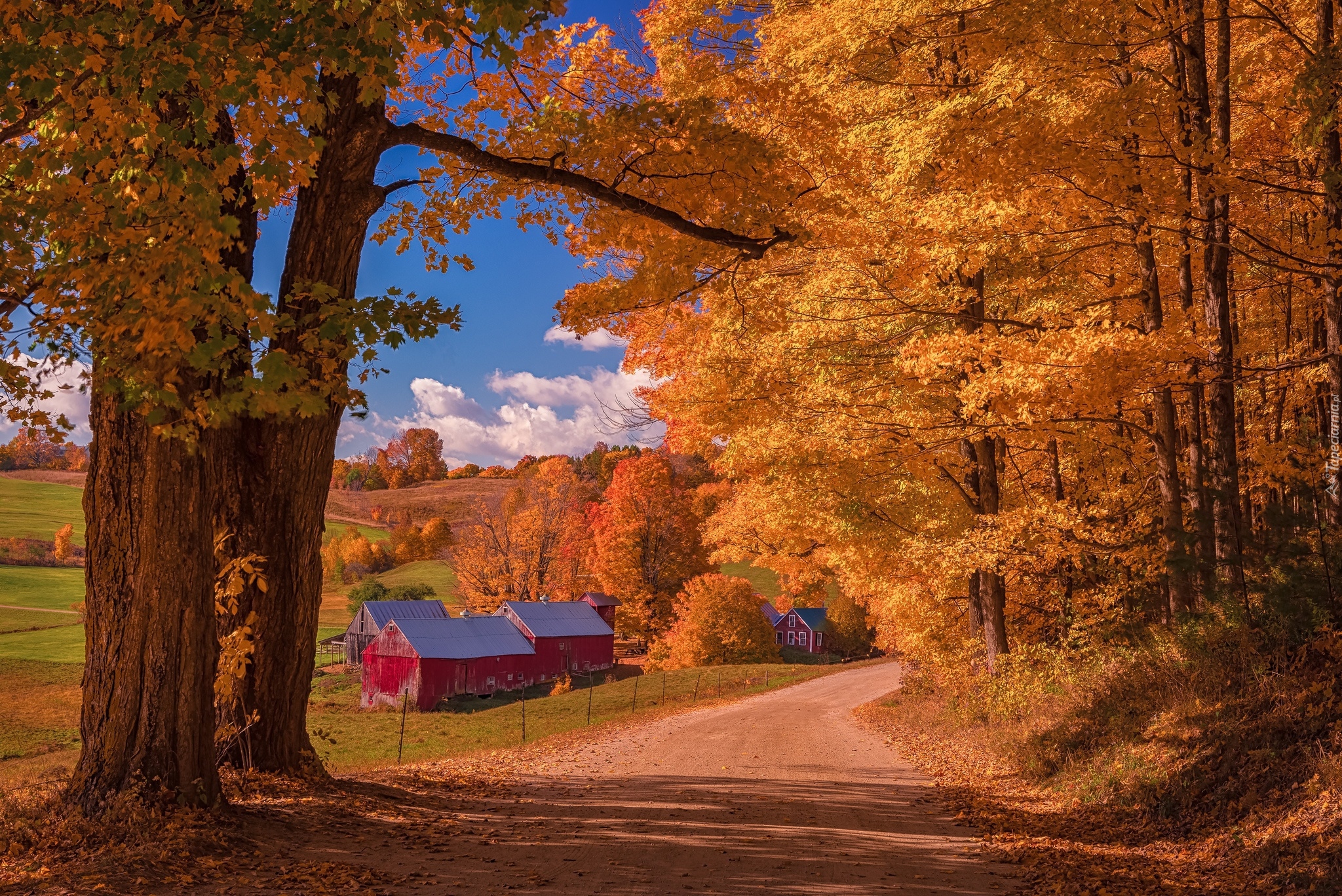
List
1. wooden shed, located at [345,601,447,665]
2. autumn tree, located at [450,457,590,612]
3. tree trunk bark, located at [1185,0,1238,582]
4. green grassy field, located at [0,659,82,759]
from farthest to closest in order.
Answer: autumn tree, located at [450,457,590,612], wooden shed, located at [345,601,447,665], green grassy field, located at [0,659,82,759], tree trunk bark, located at [1185,0,1238,582]

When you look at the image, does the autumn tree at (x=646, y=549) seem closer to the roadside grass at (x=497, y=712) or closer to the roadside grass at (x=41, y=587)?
the roadside grass at (x=497, y=712)

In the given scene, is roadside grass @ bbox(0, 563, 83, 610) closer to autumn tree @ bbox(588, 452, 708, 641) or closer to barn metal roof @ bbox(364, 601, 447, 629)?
barn metal roof @ bbox(364, 601, 447, 629)

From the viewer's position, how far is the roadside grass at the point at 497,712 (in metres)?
22.6

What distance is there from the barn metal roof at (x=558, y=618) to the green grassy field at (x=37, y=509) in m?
55.9

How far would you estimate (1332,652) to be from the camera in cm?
750

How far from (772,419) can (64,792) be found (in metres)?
10.3

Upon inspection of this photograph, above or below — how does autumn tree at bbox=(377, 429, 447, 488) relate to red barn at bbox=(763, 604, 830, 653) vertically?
above

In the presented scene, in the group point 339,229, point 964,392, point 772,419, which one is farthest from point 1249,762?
point 339,229

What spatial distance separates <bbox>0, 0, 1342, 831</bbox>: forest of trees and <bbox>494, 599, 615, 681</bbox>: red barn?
93.5 ft

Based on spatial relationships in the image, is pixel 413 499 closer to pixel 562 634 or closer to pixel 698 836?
pixel 562 634

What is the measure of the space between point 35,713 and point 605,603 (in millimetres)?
30014

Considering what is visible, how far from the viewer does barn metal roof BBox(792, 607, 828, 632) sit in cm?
7219

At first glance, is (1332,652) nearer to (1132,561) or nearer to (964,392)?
(964,392)

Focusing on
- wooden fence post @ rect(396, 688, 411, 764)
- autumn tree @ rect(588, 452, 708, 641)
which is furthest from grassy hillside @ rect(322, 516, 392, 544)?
wooden fence post @ rect(396, 688, 411, 764)
